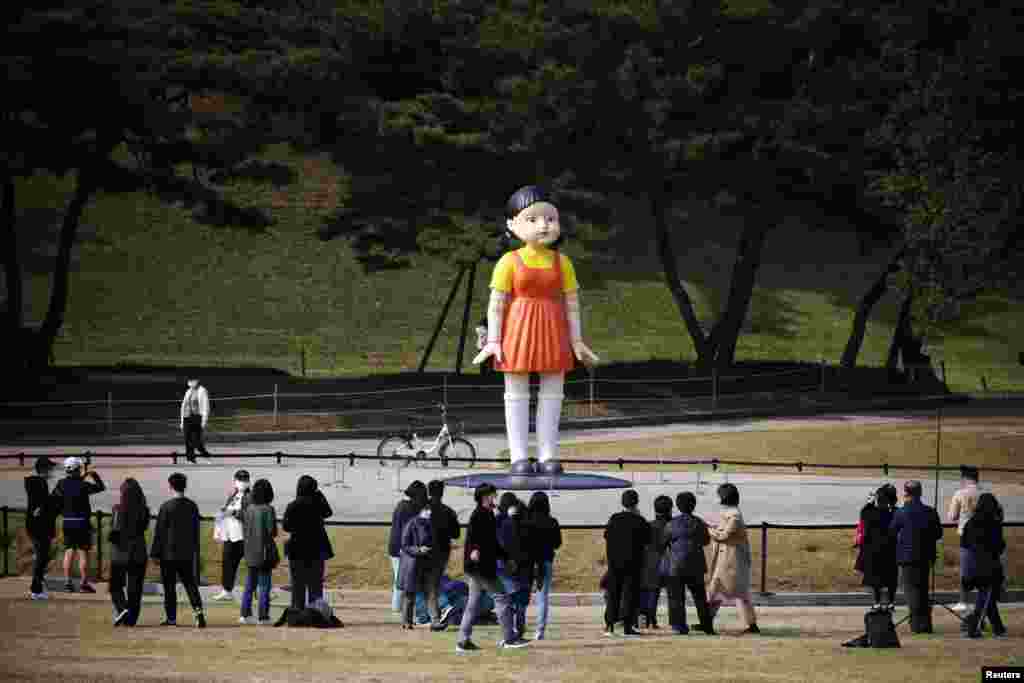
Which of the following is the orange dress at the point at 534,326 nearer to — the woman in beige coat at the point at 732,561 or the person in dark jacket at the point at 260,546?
the woman in beige coat at the point at 732,561

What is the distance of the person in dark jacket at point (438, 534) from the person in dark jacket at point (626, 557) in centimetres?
166

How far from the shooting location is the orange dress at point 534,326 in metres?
21.6

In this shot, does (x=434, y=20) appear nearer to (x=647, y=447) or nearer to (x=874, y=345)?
(x=647, y=447)

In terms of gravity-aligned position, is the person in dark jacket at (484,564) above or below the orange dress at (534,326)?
below

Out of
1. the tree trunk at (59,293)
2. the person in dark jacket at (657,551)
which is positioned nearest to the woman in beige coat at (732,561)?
the person in dark jacket at (657,551)

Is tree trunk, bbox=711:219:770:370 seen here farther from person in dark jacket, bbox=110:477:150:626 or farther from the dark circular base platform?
person in dark jacket, bbox=110:477:150:626

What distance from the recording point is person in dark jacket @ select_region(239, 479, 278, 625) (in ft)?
61.1

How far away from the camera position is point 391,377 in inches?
1880

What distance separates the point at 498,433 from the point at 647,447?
16.6 ft

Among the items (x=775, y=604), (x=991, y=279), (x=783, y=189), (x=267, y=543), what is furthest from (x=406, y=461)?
(x=783, y=189)

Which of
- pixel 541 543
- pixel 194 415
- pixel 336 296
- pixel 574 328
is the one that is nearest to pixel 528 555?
pixel 541 543

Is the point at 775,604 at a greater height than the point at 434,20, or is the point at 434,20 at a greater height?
the point at 434,20

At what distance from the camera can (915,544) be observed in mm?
18625

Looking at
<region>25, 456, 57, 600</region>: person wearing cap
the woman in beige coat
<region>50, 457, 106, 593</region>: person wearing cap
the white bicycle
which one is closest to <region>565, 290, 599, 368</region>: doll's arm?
the woman in beige coat
